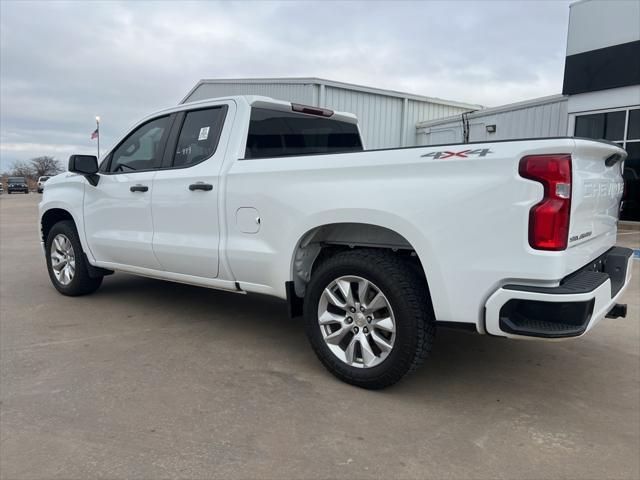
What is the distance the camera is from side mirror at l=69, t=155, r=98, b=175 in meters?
4.83

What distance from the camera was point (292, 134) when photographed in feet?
14.4

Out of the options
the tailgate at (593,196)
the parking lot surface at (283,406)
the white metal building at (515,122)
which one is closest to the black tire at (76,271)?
the parking lot surface at (283,406)

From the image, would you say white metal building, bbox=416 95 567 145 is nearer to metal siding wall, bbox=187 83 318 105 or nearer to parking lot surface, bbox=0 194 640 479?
metal siding wall, bbox=187 83 318 105

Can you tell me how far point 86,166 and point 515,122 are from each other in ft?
42.7

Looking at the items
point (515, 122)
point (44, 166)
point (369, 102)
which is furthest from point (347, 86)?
point (44, 166)

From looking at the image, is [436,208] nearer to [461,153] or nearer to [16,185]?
[461,153]

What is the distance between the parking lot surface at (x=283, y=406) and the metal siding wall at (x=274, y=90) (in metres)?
13.9

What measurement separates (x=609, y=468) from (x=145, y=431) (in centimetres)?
231

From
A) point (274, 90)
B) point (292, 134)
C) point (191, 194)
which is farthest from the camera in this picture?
point (274, 90)

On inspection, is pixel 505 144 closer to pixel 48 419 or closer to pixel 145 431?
pixel 145 431

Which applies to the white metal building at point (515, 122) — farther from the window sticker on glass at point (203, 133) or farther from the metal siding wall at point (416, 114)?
the window sticker on glass at point (203, 133)

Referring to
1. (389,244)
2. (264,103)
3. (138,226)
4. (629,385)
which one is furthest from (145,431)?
(629,385)

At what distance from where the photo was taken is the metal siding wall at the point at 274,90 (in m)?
17.6

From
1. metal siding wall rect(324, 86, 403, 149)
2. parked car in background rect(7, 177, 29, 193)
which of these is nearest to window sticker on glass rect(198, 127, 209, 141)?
metal siding wall rect(324, 86, 403, 149)
